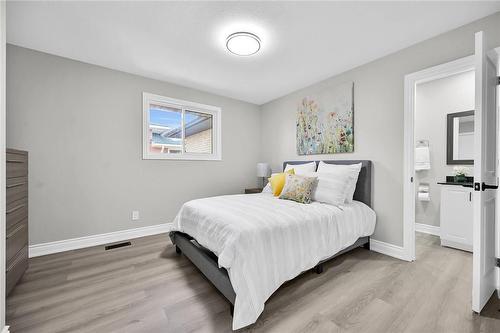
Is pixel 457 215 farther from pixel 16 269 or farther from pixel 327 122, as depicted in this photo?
pixel 16 269

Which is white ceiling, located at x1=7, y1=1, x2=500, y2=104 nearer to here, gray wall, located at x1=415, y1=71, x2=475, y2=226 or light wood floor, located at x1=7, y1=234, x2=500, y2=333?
gray wall, located at x1=415, y1=71, x2=475, y2=226

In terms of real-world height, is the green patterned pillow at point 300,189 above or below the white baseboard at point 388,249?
above

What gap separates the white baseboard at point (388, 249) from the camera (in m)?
2.42

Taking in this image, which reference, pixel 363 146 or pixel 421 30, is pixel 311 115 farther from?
pixel 421 30

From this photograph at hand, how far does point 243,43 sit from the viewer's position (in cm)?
228

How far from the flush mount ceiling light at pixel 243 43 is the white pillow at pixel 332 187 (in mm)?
1730

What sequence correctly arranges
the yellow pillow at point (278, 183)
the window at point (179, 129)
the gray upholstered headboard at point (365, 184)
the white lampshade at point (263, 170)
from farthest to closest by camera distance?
the white lampshade at point (263, 170) < the window at point (179, 129) < the yellow pillow at point (278, 183) < the gray upholstered headboard at point (365, 184)

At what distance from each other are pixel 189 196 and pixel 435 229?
404cm

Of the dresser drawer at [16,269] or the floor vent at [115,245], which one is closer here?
the dresser drawer at [16,269]

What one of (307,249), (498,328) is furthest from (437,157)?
(307,249)

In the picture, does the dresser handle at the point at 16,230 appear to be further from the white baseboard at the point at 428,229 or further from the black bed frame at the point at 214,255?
the white baseboard at the point at 428,229

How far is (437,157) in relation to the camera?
3.32 metres

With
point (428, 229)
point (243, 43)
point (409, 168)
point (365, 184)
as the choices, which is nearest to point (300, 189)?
point (365, 184)

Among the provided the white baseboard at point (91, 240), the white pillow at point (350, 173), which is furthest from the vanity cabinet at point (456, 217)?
the white baseboard at point (91, 240)
